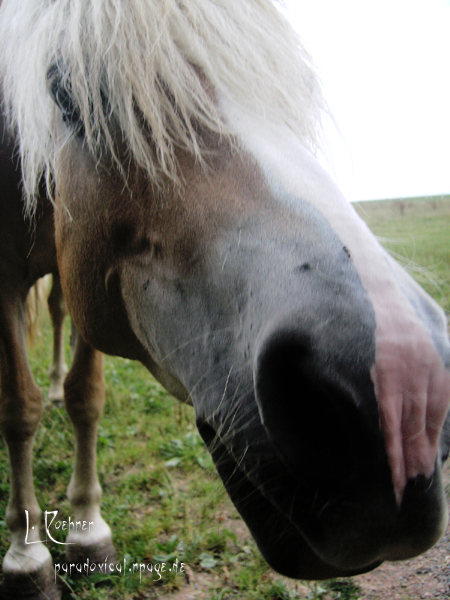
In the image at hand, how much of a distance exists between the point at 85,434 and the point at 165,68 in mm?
1966

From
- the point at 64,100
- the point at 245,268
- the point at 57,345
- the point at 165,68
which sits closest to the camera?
the point at 245,268

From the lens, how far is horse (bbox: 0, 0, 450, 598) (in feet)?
2.67

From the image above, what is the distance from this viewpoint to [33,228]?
78.3 inches

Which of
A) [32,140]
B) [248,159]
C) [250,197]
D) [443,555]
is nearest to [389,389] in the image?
[250,197]

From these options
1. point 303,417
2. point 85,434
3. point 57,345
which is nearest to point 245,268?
point 303,417

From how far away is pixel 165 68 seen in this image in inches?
46.4

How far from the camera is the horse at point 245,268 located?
815mm

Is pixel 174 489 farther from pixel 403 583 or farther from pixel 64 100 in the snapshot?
pixel 64 100

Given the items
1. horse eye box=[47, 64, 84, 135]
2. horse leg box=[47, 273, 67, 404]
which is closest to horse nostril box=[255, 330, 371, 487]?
horse eye box=[47, 64, 84, 135]

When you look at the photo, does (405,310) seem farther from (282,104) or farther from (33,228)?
(33,228)

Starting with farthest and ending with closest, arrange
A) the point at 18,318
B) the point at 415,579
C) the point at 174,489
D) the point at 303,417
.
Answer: the point at 174,489, the point at 18,318, the point at 415,579, the point at 303,417

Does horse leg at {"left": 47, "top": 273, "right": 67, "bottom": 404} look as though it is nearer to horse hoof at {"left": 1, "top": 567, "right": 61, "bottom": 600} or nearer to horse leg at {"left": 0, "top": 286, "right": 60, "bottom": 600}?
horse leg at {"left": 0, "top": 286, "right": 60, "bottom": 600}

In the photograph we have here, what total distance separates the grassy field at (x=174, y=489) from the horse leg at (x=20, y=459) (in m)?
0.17

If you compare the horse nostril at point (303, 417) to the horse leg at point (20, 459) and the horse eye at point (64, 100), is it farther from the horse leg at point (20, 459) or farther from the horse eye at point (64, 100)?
the horse leg at point (20, 459)
